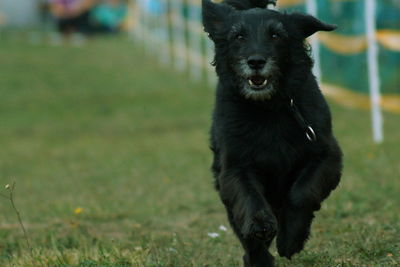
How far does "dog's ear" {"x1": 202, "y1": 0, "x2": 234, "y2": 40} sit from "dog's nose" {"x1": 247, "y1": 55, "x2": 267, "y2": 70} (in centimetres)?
44

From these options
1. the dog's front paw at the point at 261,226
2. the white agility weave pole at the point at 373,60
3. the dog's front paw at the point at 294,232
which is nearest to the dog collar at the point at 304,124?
the dog's front paw at the point at 294,232

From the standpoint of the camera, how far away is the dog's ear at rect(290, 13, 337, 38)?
477cm

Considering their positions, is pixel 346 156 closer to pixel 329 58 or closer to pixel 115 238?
pixel 115 238

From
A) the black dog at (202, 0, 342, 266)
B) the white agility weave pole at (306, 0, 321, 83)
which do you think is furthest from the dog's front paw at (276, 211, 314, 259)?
the white agility weave pole at (306, 0, 321, 83)

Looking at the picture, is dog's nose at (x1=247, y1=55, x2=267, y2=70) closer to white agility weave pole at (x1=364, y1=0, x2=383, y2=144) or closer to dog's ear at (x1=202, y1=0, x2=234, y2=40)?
dog's ear at (x1=202, y1=0, x2=234, y2=40)

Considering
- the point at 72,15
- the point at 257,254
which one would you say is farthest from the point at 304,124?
the point at 72,15

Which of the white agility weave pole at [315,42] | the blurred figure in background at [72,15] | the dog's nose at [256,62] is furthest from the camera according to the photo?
the blurred figure in background at [72,15]

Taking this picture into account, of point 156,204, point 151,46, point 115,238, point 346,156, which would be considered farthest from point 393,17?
point 151,46

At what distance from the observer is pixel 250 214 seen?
441 cm

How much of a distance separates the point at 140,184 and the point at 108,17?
29761 mm

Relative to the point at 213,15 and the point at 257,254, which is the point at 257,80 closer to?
the point at 213,15

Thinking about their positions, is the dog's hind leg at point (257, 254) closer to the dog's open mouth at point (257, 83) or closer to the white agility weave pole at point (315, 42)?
the dog's open mouth at point (257, 83)

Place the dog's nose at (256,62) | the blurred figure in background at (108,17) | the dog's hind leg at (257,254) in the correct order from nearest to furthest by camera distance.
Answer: the dog's nose at (256,62), the dog's hind leg at (257,254), the blurred figure in background at (108,17)

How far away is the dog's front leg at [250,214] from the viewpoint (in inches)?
172
